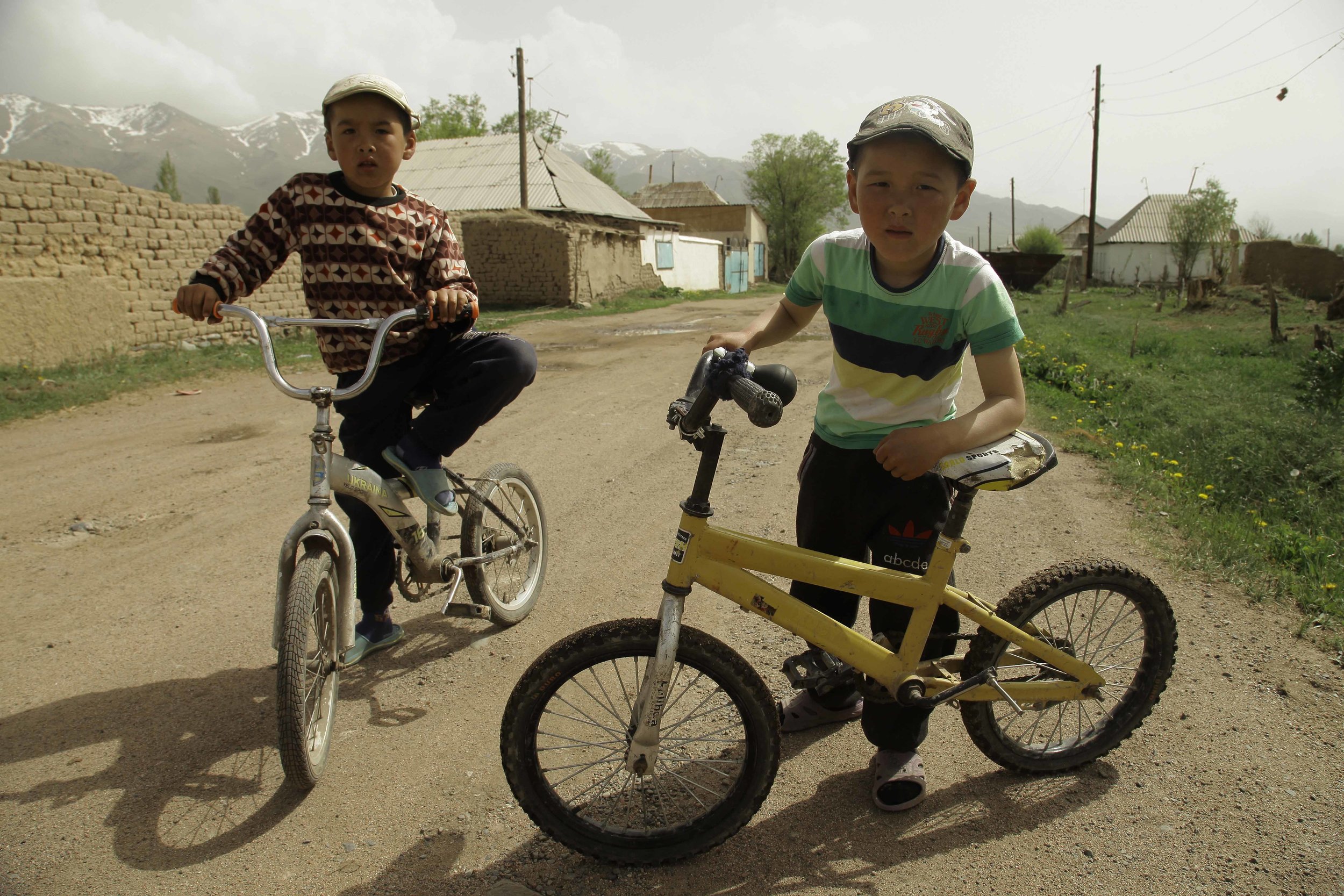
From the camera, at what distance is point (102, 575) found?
11.6 feet

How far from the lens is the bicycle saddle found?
1749mm

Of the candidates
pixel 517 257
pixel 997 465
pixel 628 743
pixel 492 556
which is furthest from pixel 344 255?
pixel 517 257

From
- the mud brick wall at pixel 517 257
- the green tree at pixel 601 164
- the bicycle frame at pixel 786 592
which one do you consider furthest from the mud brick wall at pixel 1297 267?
the green tree at pixel 601 164

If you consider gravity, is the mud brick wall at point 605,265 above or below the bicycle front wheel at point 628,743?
above

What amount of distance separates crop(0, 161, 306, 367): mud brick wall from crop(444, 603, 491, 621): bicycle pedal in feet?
26.2

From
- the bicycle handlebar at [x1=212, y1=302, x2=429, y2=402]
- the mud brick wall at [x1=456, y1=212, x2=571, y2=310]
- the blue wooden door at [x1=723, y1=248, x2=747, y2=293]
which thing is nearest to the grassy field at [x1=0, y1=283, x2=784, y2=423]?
the bicycle handlebar at [x1=212, y1=302, x2=429, y2=402]

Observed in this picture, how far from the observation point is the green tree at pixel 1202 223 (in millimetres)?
33594

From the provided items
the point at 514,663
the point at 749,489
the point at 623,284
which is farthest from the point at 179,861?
the point at 623,284

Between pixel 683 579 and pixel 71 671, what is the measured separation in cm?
239

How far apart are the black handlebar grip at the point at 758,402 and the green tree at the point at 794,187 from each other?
58.5m

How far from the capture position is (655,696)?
1786 millimetres

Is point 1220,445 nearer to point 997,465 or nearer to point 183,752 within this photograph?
point 997,465

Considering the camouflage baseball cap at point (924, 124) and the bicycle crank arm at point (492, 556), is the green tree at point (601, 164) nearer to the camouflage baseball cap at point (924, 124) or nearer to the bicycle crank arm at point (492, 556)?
the bicycle crank arm at point (492, 556)

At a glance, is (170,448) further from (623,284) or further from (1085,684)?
(623,284)
